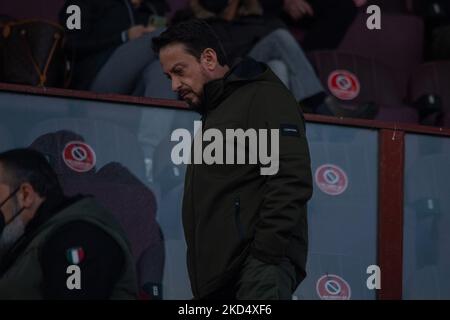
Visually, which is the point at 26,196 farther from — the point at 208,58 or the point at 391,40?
the point at 391,40

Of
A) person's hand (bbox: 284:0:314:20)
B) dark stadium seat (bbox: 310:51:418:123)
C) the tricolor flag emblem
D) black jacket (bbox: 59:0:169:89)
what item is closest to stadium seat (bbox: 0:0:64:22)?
black jacket (bbox: 59:0:169:89)

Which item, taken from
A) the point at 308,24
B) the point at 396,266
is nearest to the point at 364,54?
the point at 308,24

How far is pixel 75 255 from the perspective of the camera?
5250mm

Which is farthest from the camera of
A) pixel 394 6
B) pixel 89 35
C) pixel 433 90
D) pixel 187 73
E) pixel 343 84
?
pixel 394 6

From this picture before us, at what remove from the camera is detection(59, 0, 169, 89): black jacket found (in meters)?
5.89

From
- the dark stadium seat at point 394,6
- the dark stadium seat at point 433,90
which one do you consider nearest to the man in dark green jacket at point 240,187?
the dark stadium seat at point 433,90

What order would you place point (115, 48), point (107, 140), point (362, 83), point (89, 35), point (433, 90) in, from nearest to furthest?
point (107, 140) < point (115, 48) < point (89, 35) < point (362, 83) < point (433, 90)

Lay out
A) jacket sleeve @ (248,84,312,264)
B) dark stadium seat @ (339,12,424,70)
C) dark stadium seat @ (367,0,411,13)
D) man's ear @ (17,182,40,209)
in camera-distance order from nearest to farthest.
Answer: jacket sleeve @ (248,84,312,264), man's ear @ (17,182,40,209), dark stadium seat @ (339,12,424,70), dark stadium seat @ (367,0,411,13)

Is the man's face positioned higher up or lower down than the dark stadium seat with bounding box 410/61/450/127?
lower down

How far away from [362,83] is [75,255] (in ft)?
7.30

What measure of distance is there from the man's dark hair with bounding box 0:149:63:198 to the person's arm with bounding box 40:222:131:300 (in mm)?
188

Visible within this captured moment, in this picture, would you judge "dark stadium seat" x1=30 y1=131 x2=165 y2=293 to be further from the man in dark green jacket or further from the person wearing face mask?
the man in dark green jacket

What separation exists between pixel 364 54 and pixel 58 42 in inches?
80.8

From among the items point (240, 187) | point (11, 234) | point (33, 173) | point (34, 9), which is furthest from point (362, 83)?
point (240, 187)
